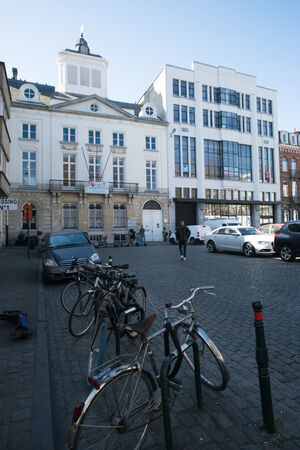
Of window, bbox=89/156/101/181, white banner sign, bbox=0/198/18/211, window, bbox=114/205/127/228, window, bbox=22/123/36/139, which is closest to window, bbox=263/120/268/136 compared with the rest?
window, bbox=114/205/127/228

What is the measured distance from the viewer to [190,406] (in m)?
2.57

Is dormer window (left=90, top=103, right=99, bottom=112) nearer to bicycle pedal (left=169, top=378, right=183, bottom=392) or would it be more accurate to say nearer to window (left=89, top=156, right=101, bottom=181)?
window (left=89, top=156, right=101, bottom=181)

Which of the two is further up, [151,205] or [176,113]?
[176,113]

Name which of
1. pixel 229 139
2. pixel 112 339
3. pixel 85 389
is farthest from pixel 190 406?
pixel 229 139

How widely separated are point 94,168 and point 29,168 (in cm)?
655

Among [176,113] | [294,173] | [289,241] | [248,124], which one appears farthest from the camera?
[294,173]

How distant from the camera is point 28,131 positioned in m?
28.0

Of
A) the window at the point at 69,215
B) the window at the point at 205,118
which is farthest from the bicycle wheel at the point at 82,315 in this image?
the window at the point at 205,118

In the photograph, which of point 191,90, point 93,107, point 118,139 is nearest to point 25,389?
point 118,139

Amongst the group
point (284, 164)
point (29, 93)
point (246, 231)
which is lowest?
point (246, 231)

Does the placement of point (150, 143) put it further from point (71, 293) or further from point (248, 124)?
point (71, 293)

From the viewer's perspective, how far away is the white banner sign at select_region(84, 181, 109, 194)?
2850 cm

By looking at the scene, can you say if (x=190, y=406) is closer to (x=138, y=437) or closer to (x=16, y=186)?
(x=138, y=437)

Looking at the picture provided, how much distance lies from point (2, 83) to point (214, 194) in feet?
91.2
